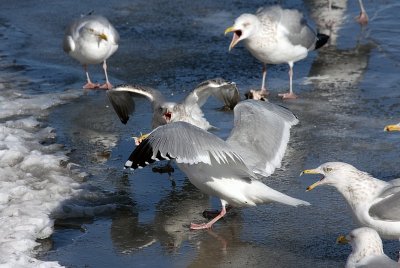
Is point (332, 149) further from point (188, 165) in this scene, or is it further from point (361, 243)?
point (361, 243)

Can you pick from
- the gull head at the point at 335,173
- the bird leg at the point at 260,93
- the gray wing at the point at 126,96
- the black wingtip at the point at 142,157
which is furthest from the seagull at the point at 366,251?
the bird leg at the point at 260,93

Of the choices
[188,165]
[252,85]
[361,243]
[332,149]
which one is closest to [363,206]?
[361,243]

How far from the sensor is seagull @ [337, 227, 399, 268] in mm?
5074

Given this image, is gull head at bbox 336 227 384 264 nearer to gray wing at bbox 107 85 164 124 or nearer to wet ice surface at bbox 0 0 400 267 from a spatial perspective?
wet ice surface at bbox 0 0 400 267

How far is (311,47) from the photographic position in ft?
34.8

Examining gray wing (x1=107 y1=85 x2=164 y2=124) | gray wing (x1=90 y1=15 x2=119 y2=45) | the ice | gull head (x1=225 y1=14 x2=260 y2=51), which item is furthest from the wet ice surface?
gull head (x1=225 y1=14 x2=260 y2=51)

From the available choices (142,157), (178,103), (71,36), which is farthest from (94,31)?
(142,157)

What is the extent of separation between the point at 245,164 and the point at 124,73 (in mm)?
4708

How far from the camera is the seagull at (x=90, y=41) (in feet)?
35.3

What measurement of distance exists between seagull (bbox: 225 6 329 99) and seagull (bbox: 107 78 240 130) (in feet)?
5.00

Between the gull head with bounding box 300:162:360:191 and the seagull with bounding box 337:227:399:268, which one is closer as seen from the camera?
the seagull with bounding box 337:227:399:268

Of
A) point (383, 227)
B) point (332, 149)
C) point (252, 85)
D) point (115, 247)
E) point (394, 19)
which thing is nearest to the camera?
point (383, 227)

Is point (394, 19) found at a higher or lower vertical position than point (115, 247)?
higher

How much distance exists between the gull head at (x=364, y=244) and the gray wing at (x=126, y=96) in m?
3.20
